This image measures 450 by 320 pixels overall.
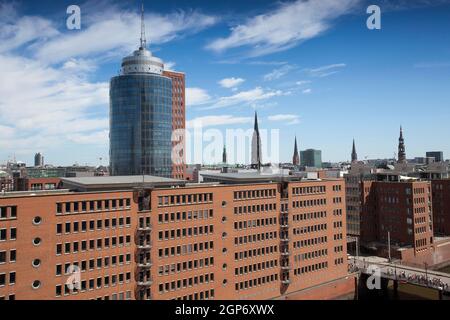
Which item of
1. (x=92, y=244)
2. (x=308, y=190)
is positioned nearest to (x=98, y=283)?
(x=92, y=244)

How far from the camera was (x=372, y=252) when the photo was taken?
383 feet

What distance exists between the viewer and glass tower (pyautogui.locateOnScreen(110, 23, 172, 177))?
428ft

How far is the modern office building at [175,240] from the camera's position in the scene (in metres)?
52.7

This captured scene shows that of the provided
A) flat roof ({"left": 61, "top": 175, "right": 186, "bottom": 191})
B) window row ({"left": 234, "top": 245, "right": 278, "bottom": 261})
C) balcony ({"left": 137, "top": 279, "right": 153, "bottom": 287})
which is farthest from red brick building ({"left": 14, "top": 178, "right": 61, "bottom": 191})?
window row ({"left": 234, "top": 245, "right": 278, "bottom": 261})

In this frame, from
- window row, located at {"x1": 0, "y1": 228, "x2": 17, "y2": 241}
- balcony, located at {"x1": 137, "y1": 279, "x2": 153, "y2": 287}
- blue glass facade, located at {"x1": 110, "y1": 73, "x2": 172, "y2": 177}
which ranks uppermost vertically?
blue glass facade, located at {"x1": 110, "y1": 73, "x2": 172, "y2": 177}

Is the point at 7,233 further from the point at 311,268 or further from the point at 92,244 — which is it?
the point at 311,268

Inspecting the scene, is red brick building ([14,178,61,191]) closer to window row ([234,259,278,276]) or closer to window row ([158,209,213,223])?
window row ([158,209,213,223])

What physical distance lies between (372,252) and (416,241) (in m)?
13.2

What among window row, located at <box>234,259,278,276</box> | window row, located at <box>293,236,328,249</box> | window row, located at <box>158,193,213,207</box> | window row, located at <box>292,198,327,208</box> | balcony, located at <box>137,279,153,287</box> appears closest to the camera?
balcony, located at <box>137,279,153,287</box>

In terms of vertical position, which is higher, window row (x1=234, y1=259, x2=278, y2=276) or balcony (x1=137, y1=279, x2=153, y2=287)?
balcony (x1=137, y1=279, x2=153, y2=287)

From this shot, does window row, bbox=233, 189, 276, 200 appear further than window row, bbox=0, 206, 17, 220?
Yes

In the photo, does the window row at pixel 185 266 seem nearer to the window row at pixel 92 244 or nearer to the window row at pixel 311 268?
the window row at pixel 92 244

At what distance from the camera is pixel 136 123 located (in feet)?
428

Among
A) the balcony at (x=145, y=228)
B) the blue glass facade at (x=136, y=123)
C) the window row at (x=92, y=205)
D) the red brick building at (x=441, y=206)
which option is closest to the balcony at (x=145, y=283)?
the balcony at (x=145, y=228)
